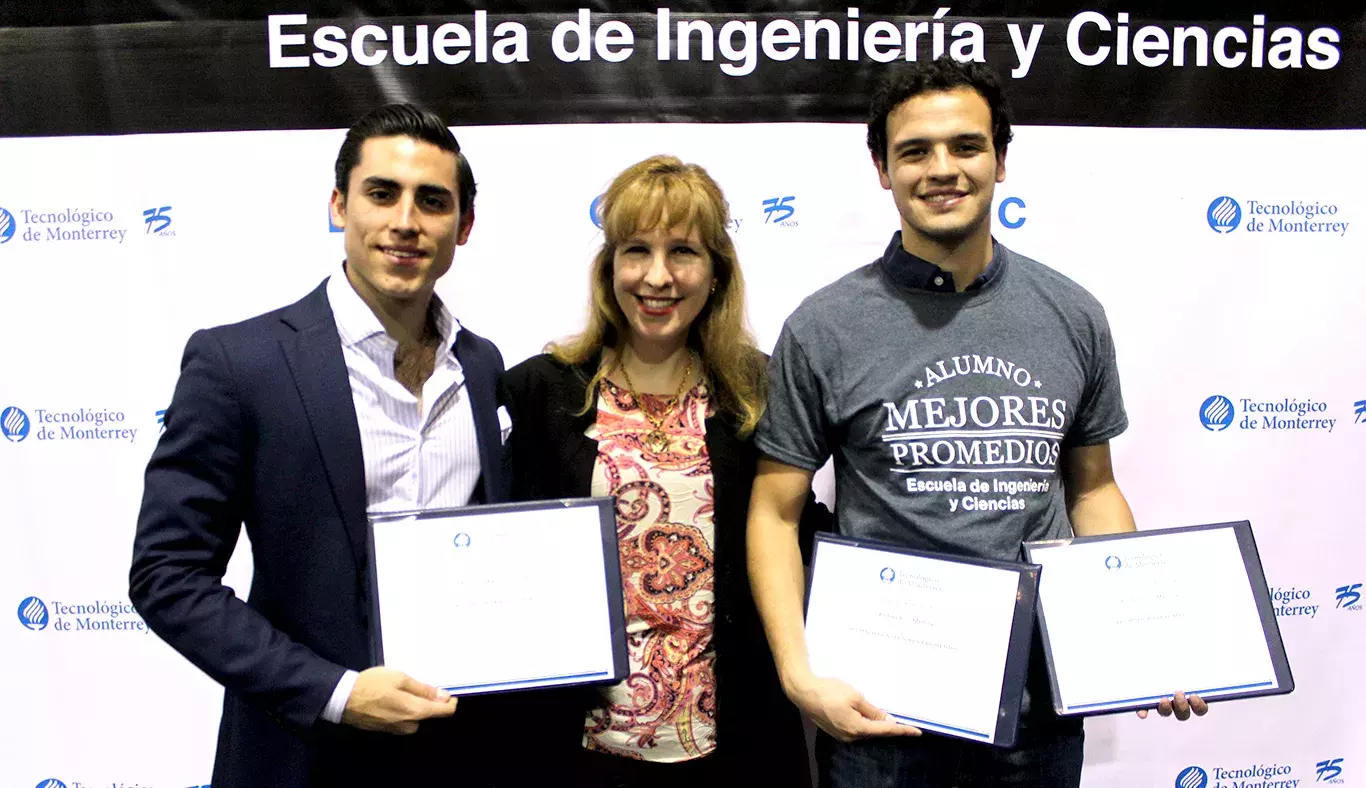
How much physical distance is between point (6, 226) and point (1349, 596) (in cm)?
438

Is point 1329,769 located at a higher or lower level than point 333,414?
lower

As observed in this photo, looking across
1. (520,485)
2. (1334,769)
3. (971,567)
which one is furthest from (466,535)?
(1334,769)

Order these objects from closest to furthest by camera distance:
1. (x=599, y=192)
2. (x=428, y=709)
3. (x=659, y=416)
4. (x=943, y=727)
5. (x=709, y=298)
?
(x=428, y=709) → (x=943, y=727) → (x=659, y=416) → (x=709, y=298) → (x=599, y=192)

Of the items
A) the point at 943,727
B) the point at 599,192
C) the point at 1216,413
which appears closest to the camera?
the point at 943,727

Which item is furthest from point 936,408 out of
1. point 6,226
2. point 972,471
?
point 6,226

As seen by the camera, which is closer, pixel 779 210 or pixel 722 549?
pixel 722 549

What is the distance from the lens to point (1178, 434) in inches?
110

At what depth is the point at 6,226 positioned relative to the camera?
8.93 ft

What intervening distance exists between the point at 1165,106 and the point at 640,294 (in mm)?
1860

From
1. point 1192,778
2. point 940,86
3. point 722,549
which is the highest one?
point 940,86

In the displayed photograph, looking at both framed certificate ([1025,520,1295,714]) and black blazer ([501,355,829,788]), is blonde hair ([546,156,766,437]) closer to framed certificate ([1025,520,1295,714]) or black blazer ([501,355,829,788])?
black blazer ([501,355,829,788])

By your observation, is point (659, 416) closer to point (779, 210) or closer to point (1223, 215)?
point (779, 210)

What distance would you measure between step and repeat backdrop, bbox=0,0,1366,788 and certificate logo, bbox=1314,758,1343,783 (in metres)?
0.80

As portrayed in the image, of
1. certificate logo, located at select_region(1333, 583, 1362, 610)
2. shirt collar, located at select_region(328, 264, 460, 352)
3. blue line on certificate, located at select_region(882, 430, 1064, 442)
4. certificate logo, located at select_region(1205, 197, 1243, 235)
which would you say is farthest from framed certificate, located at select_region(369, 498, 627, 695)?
certificate logo, located at select_region(1333, 583, 1362, 610)
